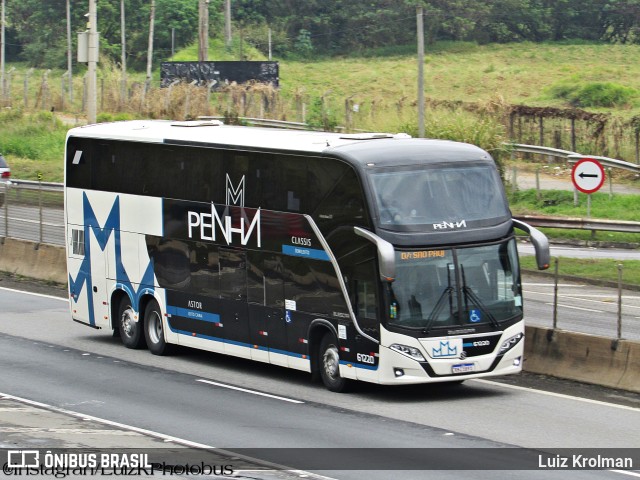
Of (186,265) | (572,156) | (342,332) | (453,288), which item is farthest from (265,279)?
(572,156)

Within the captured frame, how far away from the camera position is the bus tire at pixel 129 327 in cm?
2255

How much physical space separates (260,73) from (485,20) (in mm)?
42922

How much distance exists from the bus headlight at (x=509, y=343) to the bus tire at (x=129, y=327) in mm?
7420

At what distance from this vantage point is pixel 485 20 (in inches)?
4094

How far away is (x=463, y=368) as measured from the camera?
17.2 m

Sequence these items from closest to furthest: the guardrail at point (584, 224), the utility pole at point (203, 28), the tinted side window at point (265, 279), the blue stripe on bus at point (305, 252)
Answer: the blue stripe on bus at point (305, 252) → the tinted side window at point (265, 279) → the guardrail at point (584, 224) → the utility pole at point (203, 28)

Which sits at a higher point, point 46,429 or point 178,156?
point 178,156

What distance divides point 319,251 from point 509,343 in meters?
2.96

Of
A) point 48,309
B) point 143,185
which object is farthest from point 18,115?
point 143,185

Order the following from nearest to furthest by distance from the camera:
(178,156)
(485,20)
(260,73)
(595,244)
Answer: (178,156) < (595,244) < (260,73) < (485,20)

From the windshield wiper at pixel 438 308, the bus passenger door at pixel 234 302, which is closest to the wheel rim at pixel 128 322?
the bus passenger door at pixel 234 302

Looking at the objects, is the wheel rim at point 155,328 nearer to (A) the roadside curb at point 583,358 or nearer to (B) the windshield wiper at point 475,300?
(A) the roadside curb at point 583,358

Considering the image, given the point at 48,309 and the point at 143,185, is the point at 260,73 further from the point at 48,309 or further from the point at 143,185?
the point at 143,185

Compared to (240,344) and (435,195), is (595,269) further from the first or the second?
(435,195)
